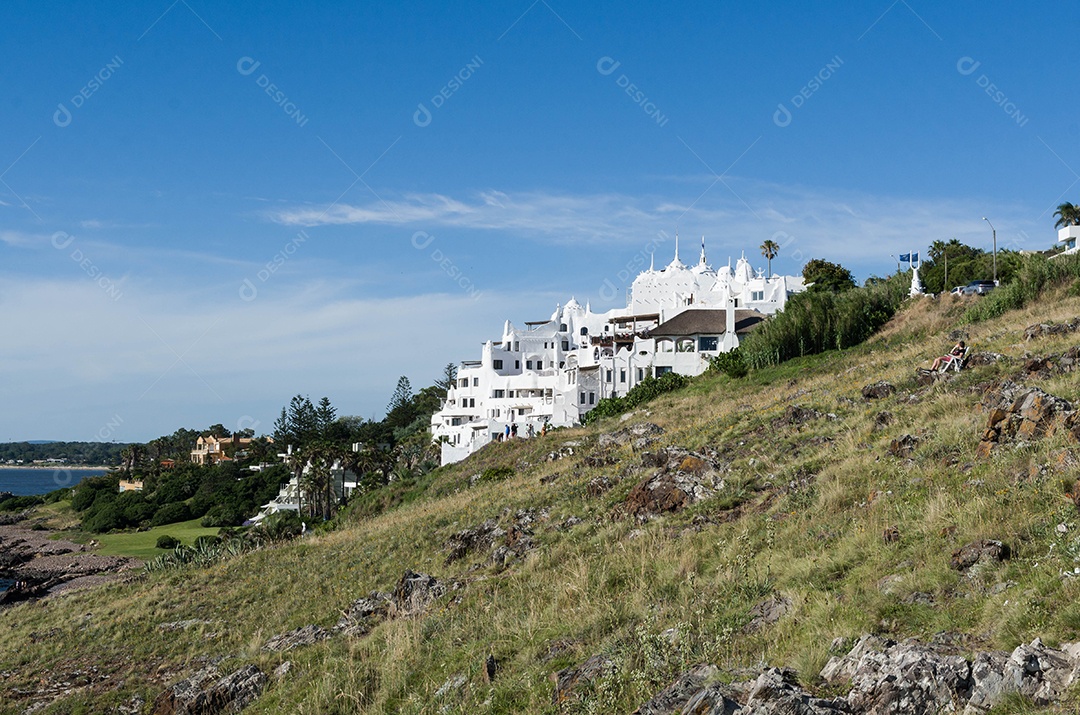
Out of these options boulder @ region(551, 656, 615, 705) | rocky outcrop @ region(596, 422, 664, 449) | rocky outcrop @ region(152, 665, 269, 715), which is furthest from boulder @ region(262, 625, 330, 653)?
rocky outcrop @ region(596, 422, 664, 449)

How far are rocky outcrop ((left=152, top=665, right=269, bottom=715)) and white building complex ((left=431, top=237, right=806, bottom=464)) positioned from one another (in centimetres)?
4646

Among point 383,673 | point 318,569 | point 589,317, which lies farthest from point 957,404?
point 589,317

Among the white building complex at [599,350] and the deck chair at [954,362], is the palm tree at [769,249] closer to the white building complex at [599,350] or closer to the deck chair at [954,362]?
the white building complex at [599,350]

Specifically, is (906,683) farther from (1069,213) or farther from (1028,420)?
(1069,213)

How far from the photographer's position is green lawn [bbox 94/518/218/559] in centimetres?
7600

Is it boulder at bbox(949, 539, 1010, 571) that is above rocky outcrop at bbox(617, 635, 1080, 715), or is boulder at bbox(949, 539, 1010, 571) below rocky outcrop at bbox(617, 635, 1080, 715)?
above

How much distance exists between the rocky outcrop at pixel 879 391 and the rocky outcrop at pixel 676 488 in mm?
6567

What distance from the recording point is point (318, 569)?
976 inches

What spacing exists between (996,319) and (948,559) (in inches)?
1296

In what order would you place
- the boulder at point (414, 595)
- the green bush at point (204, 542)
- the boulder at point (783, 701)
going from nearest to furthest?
1. the boulder at point (783, 701)
2. the boulder at point (414, 595)
3. the green bush at point (204, 542)

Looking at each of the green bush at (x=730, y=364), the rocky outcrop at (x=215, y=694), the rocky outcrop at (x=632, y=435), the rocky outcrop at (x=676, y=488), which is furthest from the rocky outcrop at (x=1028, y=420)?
the green bush at (x=730, y=364)

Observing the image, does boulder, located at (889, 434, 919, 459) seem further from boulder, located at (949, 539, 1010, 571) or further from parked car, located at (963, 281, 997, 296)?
parked car, located at (963, 281, 997, 296)

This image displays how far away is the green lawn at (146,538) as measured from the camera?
7600 centimetres

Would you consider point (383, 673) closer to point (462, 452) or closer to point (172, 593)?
point (172, 593)
